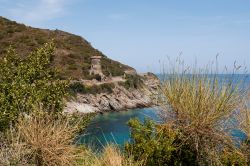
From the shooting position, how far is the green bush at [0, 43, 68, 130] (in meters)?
13.5

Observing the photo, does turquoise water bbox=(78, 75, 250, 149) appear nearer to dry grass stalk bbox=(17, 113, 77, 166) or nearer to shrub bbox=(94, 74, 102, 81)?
shrub bbox=(94, 74, 102, 81)

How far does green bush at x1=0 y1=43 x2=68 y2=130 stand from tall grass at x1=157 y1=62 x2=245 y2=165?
190 inches

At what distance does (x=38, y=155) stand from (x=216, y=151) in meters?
4.37

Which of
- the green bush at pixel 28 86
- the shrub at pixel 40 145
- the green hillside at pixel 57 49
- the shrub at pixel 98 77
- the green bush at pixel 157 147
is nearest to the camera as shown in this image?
the shrub at pixel 40 145

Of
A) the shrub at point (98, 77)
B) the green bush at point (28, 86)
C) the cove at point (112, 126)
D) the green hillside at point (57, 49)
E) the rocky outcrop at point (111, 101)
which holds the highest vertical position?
the green hillside at point (57, 49)

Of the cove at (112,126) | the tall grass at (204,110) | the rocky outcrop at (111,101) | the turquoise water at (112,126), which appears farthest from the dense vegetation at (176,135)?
the rocky outcrop at (111,101)

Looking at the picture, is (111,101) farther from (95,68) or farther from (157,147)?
(157,147)

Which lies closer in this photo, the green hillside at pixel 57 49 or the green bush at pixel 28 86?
the green bush at pixel 28 86

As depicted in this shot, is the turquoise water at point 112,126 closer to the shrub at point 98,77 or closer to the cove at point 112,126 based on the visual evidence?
the cove at point 112,126

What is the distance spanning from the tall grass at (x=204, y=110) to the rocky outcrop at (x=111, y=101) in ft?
167

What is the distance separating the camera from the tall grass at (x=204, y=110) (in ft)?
31.5

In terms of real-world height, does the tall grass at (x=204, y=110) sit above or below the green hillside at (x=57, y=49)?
below

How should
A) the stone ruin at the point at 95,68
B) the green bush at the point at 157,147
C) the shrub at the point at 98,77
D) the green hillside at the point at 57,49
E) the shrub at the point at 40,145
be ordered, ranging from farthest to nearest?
the stone ruin at the point at 95,68
the shrub at the point at 98,77
the green hillside at the point at 57,49
the green bush at the point at 157,147
the shrub at the point at 40,145

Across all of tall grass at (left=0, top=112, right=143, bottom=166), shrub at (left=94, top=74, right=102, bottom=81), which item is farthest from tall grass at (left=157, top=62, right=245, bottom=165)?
shrub at (left=94, top=74, right=102, bottom=81)
